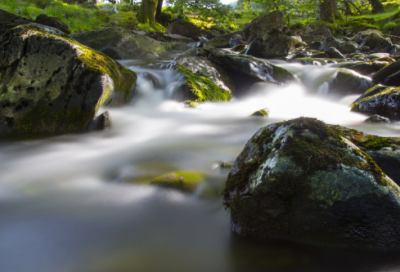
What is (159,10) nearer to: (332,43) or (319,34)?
(319,34)

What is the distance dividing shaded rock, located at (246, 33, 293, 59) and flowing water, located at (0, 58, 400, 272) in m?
9.13

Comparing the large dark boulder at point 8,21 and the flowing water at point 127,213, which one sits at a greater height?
the large dark boulder at point 8,21

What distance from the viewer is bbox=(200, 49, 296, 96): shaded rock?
886 cm

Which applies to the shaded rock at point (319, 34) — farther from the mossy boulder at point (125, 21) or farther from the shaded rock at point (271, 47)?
the mossy boulder at point (125, 21)

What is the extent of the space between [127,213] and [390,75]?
29.7ft

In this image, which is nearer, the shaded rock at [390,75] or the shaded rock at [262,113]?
the shaded rock at [262,113]

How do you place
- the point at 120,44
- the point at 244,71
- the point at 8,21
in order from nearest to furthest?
the point at 8,21, the point at 244,71, the point at 120,44

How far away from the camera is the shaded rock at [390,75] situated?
7.78 meters

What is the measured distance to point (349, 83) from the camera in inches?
352

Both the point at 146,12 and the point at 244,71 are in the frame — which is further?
the point at 146,12

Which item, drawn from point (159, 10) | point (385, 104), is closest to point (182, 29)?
point (159, 10)

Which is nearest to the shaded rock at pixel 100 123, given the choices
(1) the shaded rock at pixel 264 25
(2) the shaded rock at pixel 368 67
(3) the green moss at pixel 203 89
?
(3) the green moss at pixel 203 89

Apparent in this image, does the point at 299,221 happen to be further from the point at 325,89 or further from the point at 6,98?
the point at 325,89

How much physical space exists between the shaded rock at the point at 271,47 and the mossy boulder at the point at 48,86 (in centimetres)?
1027
